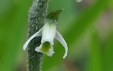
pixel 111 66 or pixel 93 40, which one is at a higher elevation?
pixel 93 40

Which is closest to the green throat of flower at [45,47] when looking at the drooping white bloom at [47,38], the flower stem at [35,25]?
the drooping white bloom at [47,38]

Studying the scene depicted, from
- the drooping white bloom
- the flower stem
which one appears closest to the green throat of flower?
the drooping white bloom

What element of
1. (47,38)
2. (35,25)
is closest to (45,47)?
(47,38)

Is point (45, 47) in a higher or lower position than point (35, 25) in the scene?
lower

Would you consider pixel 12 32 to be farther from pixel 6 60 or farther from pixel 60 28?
pixel 60 28

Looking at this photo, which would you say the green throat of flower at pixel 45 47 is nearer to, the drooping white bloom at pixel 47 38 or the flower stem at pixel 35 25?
the drooping white bloom at pixel 47 38

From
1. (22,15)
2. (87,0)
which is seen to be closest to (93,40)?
(22,15)

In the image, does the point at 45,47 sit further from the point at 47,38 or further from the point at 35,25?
the point at 35,25
